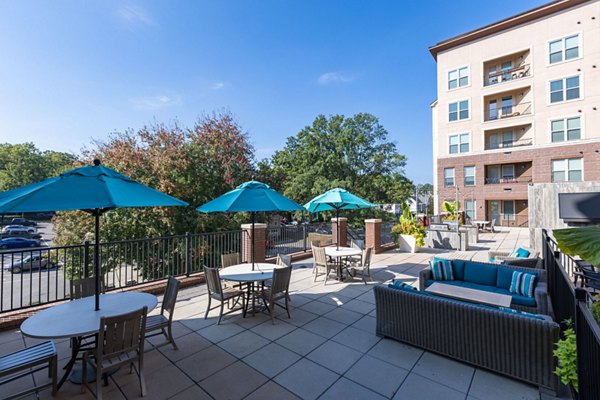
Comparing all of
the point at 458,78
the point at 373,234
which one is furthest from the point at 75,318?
the point at 458,78

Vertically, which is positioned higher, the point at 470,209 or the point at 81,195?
the point at 81,195

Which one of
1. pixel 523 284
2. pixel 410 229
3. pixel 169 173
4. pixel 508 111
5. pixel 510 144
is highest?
pixel 508 111

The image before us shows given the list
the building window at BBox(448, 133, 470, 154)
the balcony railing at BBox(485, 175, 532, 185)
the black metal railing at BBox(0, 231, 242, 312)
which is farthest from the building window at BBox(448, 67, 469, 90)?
the black metal railing at BBox(0, 231, 242, 312)

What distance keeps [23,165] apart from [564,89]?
71692 mm

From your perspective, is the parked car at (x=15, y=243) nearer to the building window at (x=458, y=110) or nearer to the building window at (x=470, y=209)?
the building window at (x=470, y=209)

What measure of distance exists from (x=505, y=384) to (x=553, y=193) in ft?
35.8

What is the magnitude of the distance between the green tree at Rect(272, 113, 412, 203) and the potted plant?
13.0 metres

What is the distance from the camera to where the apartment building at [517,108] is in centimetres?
1859

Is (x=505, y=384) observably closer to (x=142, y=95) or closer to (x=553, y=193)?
(x=553, y=193)

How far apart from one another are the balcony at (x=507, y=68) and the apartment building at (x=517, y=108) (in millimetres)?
72

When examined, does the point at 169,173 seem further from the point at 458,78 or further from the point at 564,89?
the point at 564,89

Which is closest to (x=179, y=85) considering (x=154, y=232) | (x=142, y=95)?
(x=142, y=95)

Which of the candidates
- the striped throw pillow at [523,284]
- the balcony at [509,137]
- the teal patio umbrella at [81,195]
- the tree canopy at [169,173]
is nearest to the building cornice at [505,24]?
the balcony at [509,137]

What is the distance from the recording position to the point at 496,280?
17.9ft
